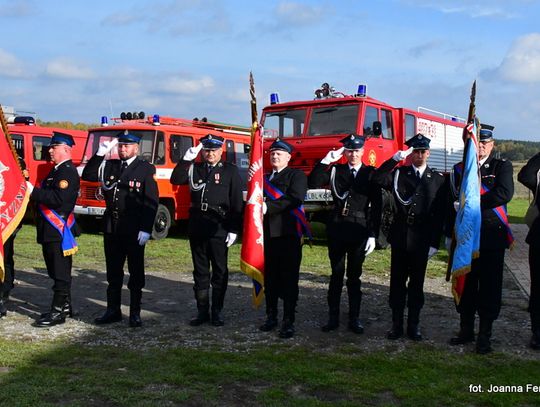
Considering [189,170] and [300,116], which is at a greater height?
[300,116]

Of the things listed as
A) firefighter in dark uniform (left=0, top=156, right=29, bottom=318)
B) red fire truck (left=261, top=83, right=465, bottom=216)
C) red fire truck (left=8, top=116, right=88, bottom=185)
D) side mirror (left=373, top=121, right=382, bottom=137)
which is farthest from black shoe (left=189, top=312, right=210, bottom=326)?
red fire truck (left=8, top=116, right=88, bottom=185)

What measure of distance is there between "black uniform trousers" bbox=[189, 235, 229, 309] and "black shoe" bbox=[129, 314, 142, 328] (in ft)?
2.08

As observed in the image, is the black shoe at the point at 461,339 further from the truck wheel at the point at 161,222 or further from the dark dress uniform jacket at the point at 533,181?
the truck wheel at the point at 161,222

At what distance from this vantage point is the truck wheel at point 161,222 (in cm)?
1331

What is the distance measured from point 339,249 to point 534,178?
6.12 ft

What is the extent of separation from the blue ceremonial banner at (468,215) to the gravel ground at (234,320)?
0.79 m

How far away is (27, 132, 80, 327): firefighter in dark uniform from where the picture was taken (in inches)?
244

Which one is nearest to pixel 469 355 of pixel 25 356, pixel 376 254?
pixel 25 356

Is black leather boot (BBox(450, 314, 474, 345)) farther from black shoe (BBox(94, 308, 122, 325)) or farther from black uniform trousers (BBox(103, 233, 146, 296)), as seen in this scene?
black shoe (BBox(94, 308, 122, 325))

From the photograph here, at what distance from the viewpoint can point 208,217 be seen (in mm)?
6289

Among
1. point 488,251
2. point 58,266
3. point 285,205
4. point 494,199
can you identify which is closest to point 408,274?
point 488,251

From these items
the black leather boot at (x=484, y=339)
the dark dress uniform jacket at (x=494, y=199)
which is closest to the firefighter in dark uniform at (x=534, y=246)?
the dark dress uniform jacket at (x=494, y=199)

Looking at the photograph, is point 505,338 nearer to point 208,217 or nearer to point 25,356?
point 208,217

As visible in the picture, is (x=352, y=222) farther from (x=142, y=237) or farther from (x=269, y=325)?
(x=142, y=237)
